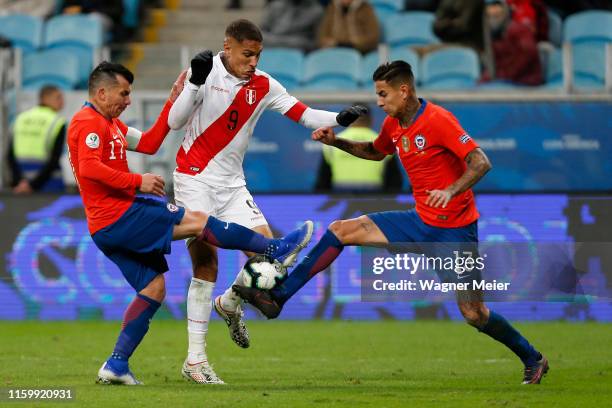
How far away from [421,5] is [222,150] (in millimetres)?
10024

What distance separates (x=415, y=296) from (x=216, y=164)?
1797 millimetres

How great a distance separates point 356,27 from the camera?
1784cm

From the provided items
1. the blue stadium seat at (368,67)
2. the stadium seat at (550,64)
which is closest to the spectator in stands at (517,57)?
the stadium seat at (550,64)

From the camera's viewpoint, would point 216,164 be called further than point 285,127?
No

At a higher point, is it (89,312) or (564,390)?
(564,390)

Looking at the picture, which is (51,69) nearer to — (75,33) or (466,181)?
(75,33)

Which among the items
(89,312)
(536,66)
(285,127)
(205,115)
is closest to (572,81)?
(536,66)

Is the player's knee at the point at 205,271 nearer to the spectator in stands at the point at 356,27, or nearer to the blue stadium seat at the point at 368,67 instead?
the blue stadium seat at the point at 368,67

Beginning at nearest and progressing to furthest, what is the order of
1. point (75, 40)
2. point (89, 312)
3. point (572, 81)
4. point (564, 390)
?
point (564, 390), point (89, 312), point (572, 81), point (75, 40)

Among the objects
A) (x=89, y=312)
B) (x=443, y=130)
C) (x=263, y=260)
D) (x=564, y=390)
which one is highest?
(x=443, y=130)

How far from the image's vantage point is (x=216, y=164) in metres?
9.81

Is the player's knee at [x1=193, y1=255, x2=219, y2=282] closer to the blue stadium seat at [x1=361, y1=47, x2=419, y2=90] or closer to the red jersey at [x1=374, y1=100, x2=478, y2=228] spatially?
the red jersey at [x1=374, y1=100, x2=478, y2=228]

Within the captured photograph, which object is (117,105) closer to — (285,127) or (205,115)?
(205,115)

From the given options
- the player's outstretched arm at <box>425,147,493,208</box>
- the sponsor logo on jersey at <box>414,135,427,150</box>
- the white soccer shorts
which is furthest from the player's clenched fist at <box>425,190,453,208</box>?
the white soccer shorts
